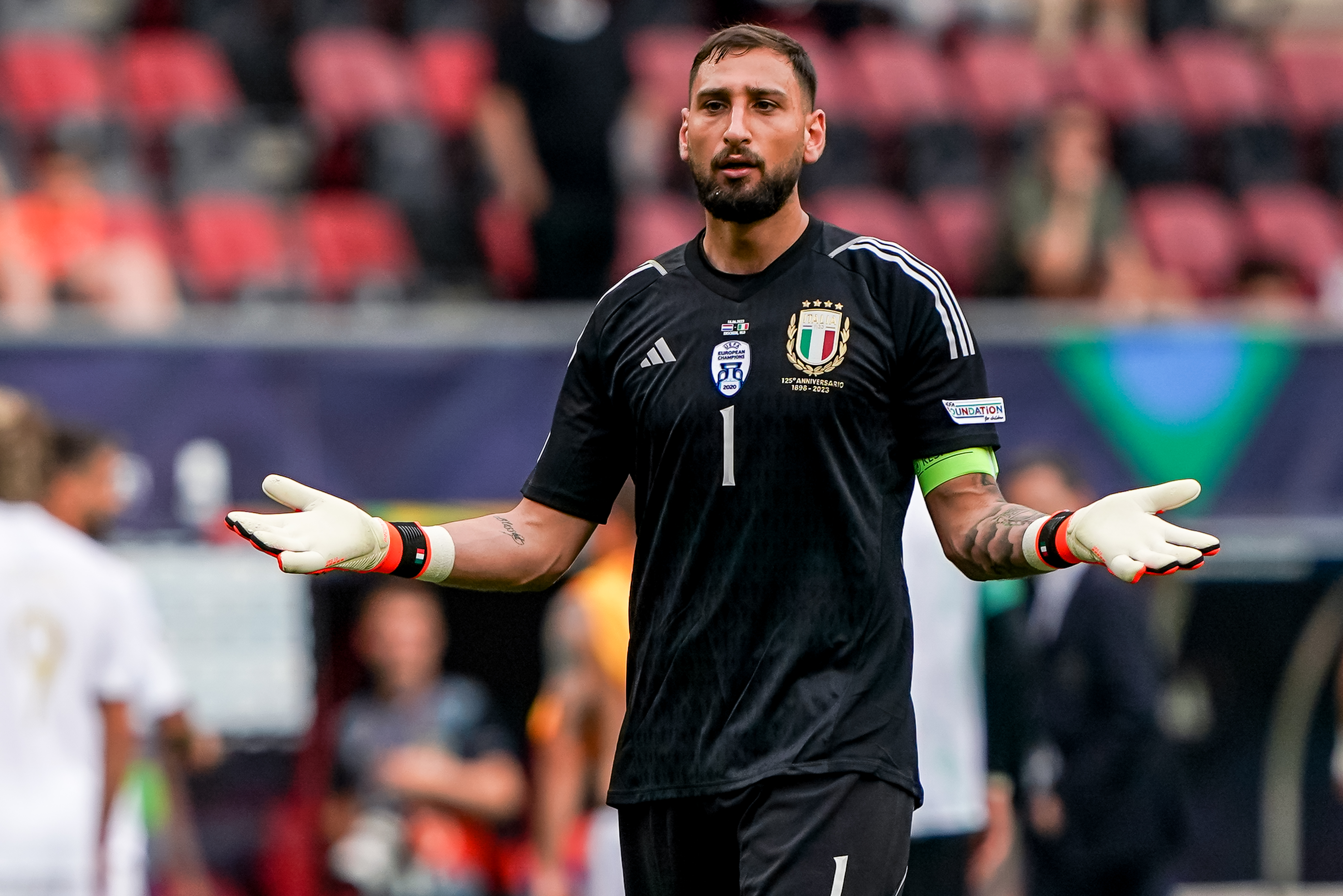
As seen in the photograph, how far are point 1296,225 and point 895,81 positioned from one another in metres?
2.85

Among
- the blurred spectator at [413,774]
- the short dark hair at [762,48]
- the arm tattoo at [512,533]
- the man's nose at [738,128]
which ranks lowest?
the blurred spectator at [413,774]

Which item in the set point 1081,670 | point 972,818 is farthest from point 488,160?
point 972,818

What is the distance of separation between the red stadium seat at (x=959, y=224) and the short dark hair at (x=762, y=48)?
24.4ft

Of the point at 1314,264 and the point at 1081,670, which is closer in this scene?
the point at 1081,670

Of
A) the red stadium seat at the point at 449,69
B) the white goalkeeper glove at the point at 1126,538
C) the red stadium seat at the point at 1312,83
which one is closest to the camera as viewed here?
the white goalkeeper glove at the point at 1126,538

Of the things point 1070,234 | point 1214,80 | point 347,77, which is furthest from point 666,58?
point 1214,80

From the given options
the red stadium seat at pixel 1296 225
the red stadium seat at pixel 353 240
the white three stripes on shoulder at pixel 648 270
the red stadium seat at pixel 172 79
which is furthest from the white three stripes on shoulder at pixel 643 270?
the red stadium seat at pixel 1296 225

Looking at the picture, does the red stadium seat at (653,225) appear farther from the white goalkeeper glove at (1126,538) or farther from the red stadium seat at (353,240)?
the white goalkeeper glove at (1126,538)

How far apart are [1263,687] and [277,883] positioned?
4375mm

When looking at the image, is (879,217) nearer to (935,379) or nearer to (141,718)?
(141,718)

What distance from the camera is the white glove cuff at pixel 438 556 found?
3.76 m

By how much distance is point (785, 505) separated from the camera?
141 inches

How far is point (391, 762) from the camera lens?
790cm

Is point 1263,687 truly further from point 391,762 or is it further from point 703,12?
point 703,12
